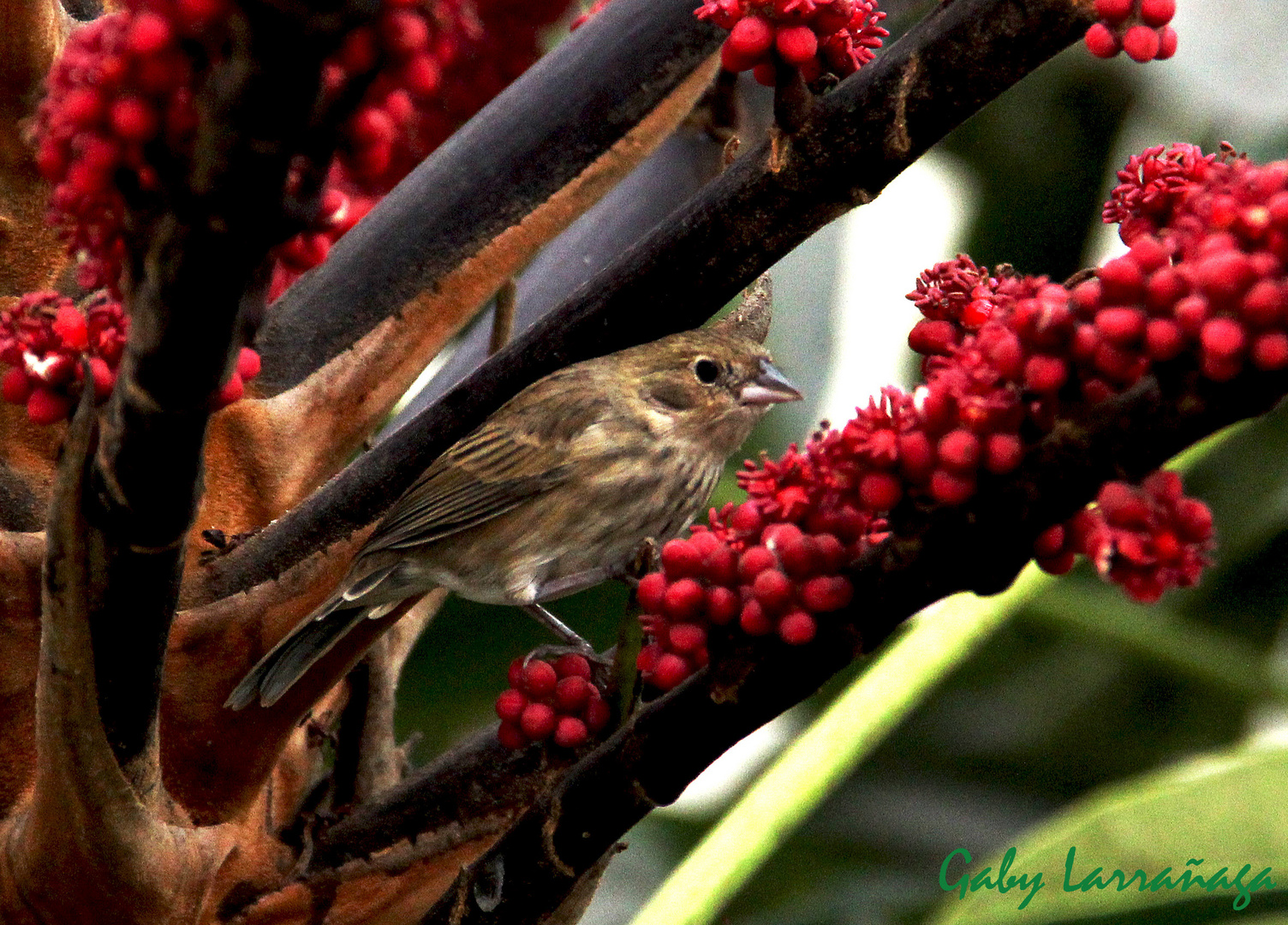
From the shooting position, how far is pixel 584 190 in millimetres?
2537

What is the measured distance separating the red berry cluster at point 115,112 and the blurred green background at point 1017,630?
107 inches

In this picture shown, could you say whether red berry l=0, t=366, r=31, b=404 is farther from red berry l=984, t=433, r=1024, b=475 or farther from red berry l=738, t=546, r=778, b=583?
red berry l=984, t=433, r=1024, b=475

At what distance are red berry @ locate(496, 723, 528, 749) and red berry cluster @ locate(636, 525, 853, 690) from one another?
1.12 ft

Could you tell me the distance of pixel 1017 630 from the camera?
13.8 feet

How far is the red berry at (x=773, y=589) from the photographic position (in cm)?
143

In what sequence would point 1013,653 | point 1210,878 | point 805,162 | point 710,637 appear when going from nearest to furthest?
point 710,637
point 805,162
point 1210,878
point 1013,653

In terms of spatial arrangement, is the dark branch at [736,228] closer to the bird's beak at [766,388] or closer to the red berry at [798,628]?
the red berry at [798,628]

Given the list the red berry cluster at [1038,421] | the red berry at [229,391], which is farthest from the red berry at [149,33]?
the red berry cluster at [1038,421]

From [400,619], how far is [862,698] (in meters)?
0.80

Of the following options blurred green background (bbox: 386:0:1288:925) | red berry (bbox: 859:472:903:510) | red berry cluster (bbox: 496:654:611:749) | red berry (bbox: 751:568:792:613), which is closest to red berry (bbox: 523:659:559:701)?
red berry cluster (bbox: 496:654:611:749)

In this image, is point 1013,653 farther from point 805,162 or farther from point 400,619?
point 805,162

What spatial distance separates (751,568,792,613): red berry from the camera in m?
1.43

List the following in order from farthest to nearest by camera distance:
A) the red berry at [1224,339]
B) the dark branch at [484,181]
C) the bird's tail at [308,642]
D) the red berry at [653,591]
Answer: the dark branch at [484,181], the bird's tail at [308,642], the red berry at [653,591], the red berry at [1224,339]

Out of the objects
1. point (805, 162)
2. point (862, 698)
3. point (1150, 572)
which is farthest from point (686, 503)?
point (1150, 572)
